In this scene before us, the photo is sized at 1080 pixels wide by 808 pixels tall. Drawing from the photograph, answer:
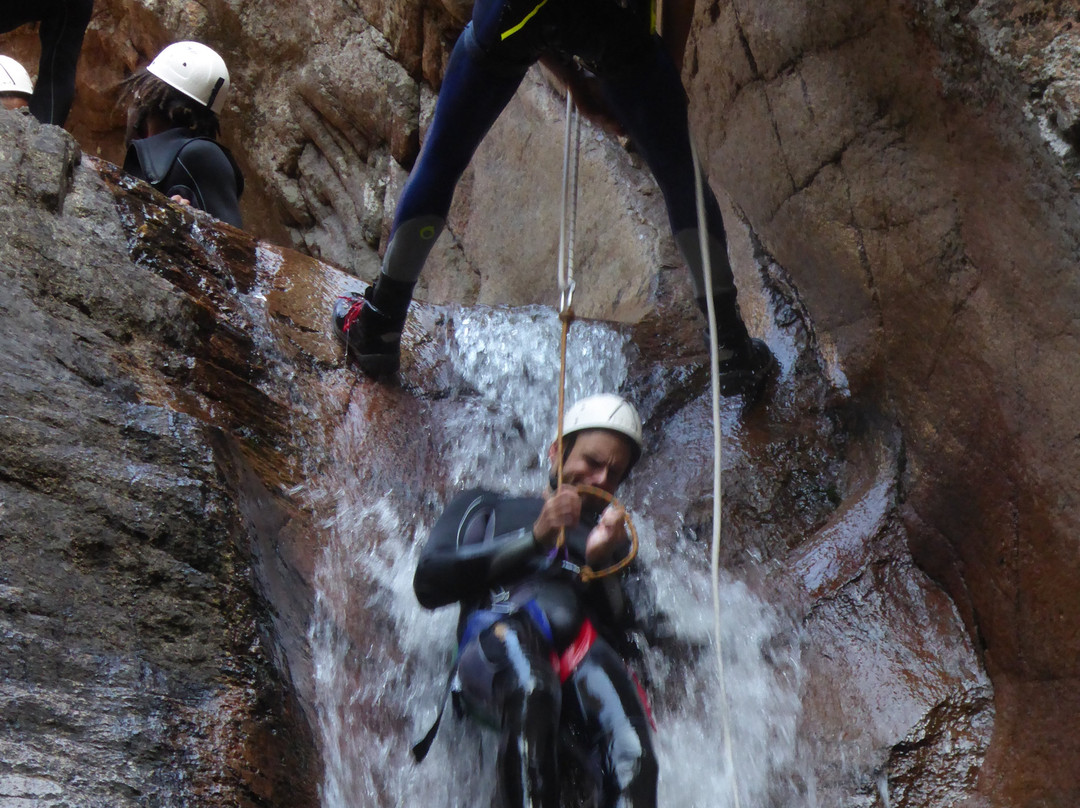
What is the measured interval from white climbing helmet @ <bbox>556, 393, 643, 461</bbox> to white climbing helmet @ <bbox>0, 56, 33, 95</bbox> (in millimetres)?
4246

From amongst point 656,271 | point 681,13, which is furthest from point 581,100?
point 681,13

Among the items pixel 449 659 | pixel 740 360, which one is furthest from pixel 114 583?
pixel 740 360

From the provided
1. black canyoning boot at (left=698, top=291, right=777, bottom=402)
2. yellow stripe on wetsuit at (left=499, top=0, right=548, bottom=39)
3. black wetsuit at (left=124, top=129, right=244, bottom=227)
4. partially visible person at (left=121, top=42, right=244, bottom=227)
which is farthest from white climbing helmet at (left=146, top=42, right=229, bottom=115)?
black canyoning boot at (left=698, top=291, right=777, bottom=402)

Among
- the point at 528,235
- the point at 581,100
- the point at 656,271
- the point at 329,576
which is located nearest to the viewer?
the point at 329,576

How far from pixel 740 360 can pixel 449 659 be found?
1662mm

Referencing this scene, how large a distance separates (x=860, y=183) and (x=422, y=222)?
147 cm

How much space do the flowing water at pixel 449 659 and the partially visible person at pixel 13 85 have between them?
3.37m

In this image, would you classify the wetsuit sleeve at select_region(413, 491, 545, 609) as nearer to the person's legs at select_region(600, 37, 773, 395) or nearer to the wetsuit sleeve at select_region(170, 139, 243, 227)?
the person's legs at select_region(600, 37, 773, 395)

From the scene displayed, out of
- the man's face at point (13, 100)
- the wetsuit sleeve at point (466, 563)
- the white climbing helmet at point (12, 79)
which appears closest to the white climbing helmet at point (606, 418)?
the wetsuit sleeve at point (466, 563)

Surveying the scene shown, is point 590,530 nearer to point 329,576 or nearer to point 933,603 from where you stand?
point 329,576

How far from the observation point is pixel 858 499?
10.7ft

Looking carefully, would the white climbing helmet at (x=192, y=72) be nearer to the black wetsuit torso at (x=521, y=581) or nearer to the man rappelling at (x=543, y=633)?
the man rappelling at (x=543, y=633)

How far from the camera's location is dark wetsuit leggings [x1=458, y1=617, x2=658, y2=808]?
2.17 meters

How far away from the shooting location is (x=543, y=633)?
2.38 metres
